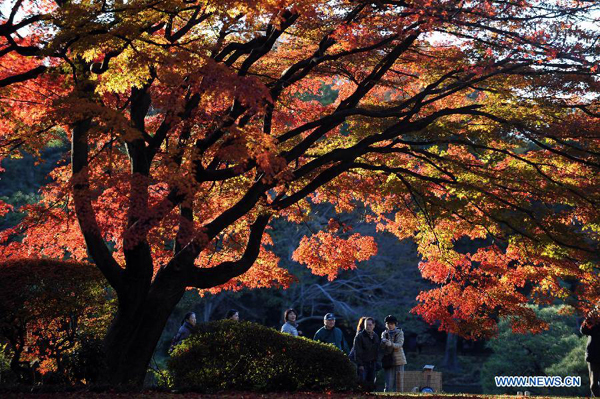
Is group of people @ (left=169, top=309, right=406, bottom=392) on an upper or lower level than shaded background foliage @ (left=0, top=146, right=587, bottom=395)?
lower

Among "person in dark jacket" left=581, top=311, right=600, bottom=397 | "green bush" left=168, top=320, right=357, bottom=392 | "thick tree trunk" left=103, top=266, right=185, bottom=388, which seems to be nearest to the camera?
"thick tree trunk" left=103, top=266, right=185, bottom=388

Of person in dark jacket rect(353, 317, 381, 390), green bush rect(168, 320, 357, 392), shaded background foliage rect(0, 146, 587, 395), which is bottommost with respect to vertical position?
green bush rect(168, 320, 357, 392)

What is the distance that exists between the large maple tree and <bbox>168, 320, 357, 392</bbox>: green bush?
2.15 feet

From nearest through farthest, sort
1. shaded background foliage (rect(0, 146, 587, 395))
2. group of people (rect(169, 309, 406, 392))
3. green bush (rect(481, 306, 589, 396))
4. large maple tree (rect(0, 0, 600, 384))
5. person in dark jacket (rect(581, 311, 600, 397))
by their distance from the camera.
→ large maple tree (rect(0, 0, 600, 384))
person in dark jacket (rect(581, 311, 600, 397))
group of people (rect(169, 309, 406, 392))
green bush (rect(481, 306, 589, 396))
shaded background foliage (rect(0, 146, 587, 395))

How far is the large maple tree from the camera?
8.30 m

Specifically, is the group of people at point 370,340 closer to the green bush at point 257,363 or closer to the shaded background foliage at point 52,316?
the green bush at point 257,363

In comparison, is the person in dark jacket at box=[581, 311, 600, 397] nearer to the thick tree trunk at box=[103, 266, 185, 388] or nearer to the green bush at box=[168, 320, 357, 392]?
the green bush at box=[168, 320, 357, 392]

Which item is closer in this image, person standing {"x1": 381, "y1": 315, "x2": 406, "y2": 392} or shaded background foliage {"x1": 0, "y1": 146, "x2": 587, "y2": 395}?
person standing {"x1": 381, "y1": 315, "x2": 406, "y2": 392}

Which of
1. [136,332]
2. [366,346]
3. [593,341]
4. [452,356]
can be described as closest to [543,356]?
[452,356]

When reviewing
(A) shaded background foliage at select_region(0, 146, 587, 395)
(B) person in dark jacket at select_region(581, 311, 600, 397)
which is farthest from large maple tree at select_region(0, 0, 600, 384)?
(A) shaded background foliage at select_region(0, 146, 587, 395)

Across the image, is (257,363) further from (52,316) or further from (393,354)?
(393,354)

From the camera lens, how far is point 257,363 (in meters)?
9.55

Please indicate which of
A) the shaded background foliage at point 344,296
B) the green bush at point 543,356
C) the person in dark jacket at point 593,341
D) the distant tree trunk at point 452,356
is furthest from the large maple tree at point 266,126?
the distant tree trunk at point 452,356

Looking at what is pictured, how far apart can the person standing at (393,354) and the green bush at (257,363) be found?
2.06 m
